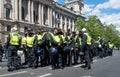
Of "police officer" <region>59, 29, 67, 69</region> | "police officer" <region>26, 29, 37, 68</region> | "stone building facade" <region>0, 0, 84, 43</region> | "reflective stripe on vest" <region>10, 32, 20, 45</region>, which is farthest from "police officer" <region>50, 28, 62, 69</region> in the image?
"stone building facade" <region>0, 0, 84, 43</region>

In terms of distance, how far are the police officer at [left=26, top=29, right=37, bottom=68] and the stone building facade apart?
40642 mm

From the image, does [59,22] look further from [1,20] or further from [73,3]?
[1,20]

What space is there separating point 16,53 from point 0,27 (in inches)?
1672

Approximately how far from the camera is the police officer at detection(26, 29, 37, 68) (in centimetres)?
1472

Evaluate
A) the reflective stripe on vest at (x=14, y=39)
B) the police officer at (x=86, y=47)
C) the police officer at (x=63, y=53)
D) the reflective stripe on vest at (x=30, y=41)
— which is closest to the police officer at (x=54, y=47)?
the police officer at (x=63, y=53)

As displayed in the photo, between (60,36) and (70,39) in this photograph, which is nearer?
(60,36)

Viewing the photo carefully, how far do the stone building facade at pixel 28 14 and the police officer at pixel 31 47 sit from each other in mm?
40642

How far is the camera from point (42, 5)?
2911 inches

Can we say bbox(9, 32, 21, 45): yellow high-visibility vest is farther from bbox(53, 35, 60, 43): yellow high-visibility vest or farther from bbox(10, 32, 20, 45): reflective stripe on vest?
bbox(53, 35, 60, 43): yellow high-visibility vest

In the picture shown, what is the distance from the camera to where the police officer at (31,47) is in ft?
48.3

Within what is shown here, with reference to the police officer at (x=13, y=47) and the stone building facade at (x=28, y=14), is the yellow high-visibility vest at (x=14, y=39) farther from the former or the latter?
the stone building facade at (x=28, y=14)

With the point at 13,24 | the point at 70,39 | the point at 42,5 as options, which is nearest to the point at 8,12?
the point at 13,24

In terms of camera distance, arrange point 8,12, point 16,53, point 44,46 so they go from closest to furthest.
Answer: point 16,53 → point 44,46 → point 8,12

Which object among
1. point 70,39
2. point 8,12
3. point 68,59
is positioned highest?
point 8,12
